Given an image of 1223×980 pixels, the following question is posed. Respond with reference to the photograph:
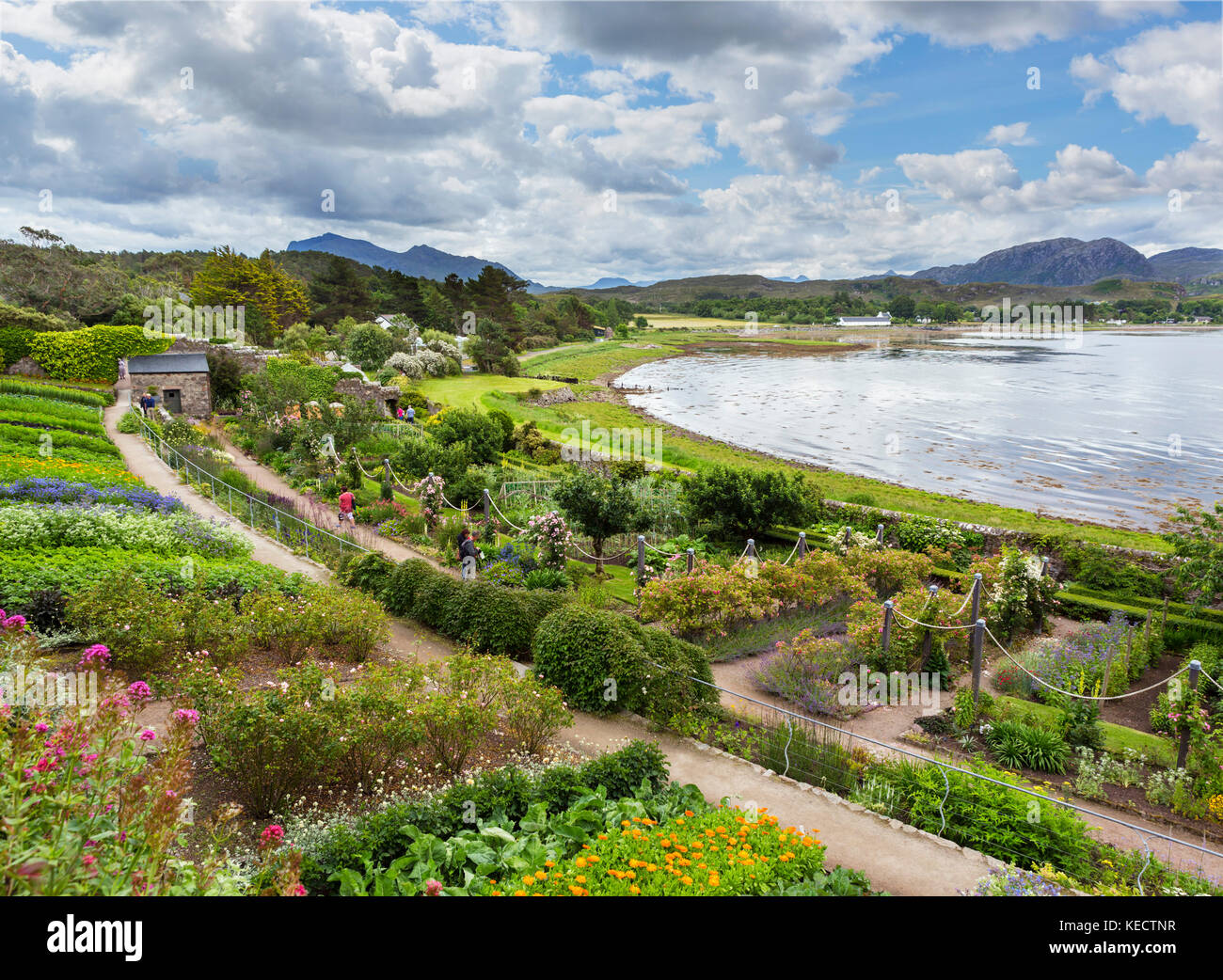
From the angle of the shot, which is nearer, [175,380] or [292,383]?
[292,383]

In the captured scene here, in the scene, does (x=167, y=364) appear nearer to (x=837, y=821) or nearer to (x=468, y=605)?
(x=468, y=605)

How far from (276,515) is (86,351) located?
22.0m

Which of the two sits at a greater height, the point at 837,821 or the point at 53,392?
the point at 53,392

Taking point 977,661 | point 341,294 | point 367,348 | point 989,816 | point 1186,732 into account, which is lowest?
point 1186,732

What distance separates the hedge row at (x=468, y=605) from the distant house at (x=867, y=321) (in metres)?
154

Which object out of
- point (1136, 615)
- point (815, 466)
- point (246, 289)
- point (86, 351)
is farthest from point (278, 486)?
point (246, 289)

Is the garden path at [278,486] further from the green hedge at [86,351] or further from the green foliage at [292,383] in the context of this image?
the green hedge at [86,351]

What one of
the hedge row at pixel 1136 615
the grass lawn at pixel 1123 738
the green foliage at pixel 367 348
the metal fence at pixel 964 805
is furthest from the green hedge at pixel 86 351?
the hedge row at pixel 1136 615

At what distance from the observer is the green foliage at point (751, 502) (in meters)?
18.5

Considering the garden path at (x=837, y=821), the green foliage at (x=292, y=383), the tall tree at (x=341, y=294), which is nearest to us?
the garden path at (x=837, y=821)

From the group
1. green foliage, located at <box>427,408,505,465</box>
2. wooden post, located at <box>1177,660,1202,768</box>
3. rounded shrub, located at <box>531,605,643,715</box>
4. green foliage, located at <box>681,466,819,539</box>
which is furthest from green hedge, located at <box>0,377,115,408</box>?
wooden post, located at <box>1177,660,1202,768</box>

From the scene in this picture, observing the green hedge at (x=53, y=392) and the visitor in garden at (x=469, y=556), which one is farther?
the green hedge at (x=53, y=392)

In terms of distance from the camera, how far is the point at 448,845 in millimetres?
5648

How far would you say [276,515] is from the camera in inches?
672
